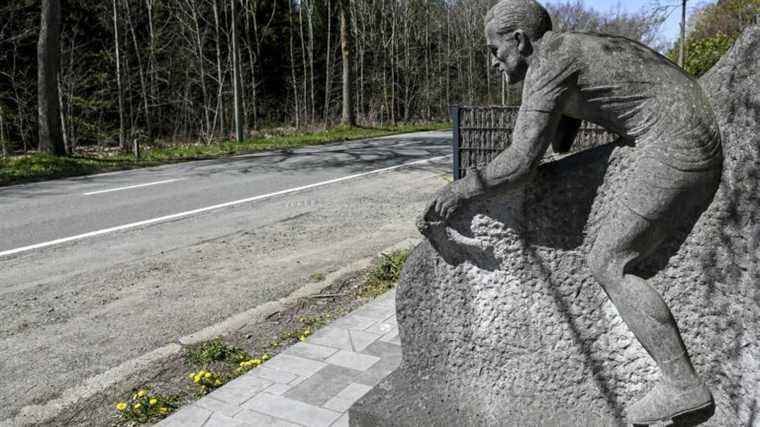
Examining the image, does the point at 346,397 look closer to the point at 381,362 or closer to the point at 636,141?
the point at 381,362

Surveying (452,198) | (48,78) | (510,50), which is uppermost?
(48,78)

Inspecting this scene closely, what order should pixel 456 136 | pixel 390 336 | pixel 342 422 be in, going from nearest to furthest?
pixel 342 422
pixel 390 336
pixel 456 136

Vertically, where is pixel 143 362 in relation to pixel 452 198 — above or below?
below

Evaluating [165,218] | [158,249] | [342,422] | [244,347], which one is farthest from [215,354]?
A: [165,218]

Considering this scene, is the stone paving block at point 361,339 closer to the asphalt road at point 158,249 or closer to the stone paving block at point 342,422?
the stone paving block at point 342,422

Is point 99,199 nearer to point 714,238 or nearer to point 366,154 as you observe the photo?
point 366,154

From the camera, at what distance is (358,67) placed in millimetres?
33656

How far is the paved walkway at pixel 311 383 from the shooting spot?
3318 mm

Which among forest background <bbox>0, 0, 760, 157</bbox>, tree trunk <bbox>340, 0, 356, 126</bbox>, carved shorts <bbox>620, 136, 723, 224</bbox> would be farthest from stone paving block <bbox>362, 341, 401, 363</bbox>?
tree trunk <bbox>340, 0, 356, 126</bbox>

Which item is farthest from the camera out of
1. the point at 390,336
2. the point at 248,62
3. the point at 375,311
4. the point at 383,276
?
the point at 248,62

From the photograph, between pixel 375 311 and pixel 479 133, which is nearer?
pixel 375 311

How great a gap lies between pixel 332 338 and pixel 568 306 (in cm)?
223

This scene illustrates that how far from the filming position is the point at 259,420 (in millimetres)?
3285

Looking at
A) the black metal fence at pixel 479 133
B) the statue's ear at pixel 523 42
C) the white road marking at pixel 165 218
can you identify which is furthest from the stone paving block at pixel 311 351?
the white road marking at pixel 165 218
